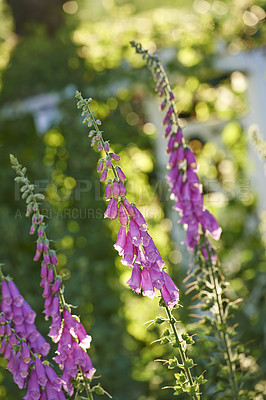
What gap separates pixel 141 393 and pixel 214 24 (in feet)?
9.66

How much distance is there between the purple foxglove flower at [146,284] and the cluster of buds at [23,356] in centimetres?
36

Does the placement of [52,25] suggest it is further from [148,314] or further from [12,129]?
[148,314]

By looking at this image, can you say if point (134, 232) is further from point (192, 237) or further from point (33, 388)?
point (192, 237)

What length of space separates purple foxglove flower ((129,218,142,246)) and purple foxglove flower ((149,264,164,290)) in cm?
8

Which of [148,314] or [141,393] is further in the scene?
[148,314]

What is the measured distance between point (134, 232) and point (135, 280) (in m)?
0.14

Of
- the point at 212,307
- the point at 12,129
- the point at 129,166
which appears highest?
the point at 12,129

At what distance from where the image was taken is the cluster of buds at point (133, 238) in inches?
60.4

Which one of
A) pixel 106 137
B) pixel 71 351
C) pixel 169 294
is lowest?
pixel 71 351

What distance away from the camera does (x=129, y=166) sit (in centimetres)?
456

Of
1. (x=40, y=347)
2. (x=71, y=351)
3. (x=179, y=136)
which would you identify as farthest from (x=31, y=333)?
(x=179, y=136)

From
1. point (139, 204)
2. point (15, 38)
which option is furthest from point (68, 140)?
point (15, 38)

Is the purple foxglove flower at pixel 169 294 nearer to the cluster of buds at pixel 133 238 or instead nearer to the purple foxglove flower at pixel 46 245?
the cluster of buds at pixel 133 238

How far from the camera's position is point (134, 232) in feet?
5.05
